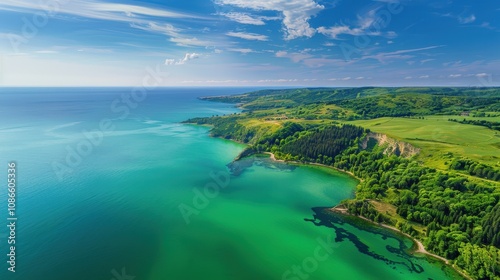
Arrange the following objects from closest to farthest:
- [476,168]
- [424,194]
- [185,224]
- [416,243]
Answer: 1. [416,243]
2. [185,224]
3. [424,194]
4. [476,168]

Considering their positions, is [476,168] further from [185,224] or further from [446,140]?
[185,224]

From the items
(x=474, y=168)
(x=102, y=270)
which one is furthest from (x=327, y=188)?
(x=102, y=270)

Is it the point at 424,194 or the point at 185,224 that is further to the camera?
the point at 424,194

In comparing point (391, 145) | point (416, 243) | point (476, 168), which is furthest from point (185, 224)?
point (391, 145)

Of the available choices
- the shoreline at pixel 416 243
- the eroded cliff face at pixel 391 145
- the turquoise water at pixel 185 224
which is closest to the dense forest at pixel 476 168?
the eroded cliff face at pixel 391 145

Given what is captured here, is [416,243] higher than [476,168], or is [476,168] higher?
[476,168]

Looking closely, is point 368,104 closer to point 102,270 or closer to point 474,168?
point 474,168

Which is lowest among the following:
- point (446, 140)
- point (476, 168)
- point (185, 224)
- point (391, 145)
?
point (185, 224)

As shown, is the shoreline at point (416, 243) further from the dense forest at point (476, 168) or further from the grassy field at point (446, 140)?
the grassy field at point (446, 140)
